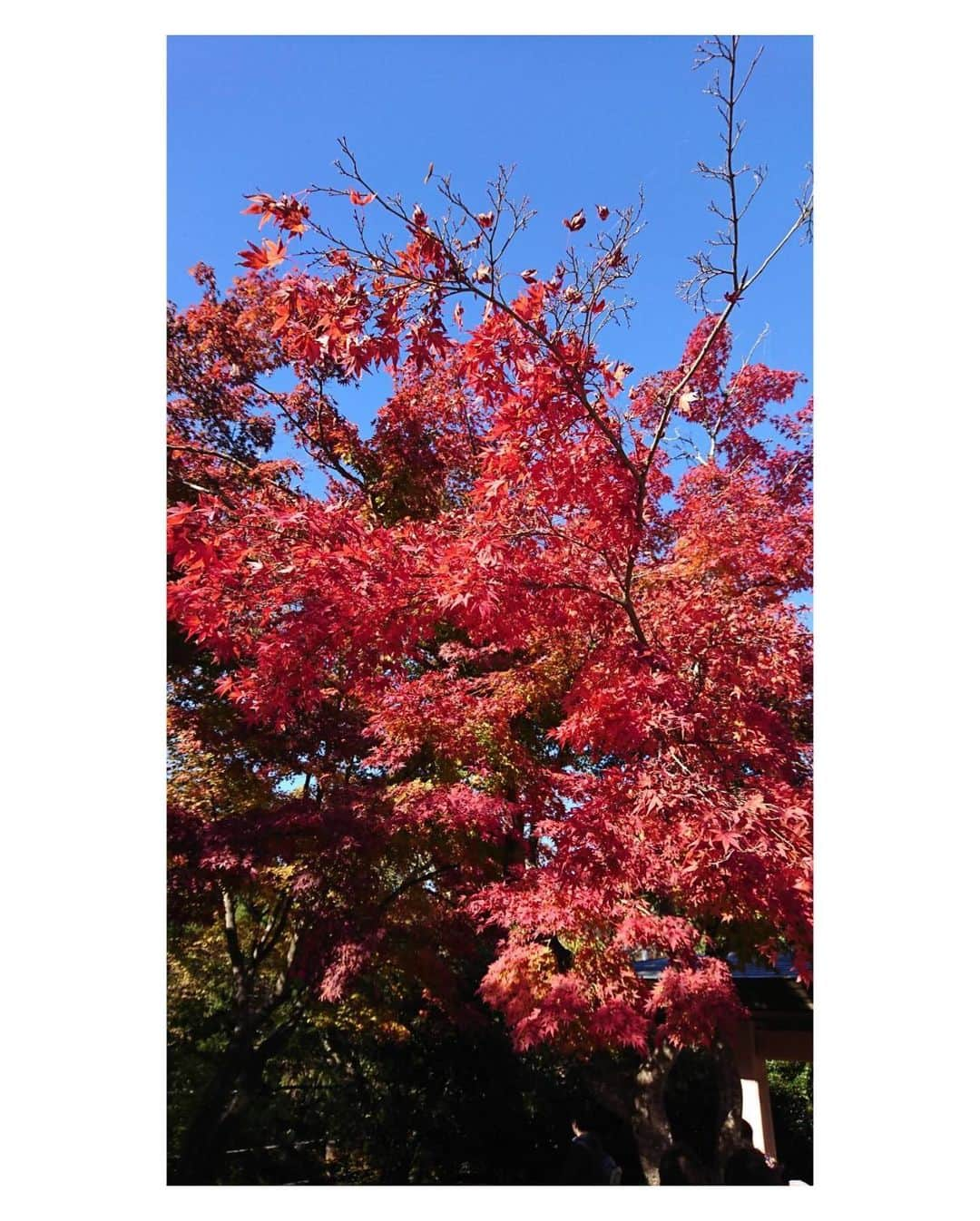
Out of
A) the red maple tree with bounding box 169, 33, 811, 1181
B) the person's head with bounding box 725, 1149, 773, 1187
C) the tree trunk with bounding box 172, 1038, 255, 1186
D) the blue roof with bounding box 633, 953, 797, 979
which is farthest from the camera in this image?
the blue roof with bounding box 633, 953, 797, 979

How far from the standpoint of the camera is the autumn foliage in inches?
87.4

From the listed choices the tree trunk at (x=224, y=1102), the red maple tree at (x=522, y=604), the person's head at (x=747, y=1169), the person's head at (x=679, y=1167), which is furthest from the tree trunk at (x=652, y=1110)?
the tree trunk at (x=224, y=1102)

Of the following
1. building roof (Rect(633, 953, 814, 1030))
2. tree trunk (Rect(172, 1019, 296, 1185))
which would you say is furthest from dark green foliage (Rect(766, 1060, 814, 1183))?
tree trunk (Rect(172, 1019, 296, 1185))

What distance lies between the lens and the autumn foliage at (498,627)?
87.4 inches

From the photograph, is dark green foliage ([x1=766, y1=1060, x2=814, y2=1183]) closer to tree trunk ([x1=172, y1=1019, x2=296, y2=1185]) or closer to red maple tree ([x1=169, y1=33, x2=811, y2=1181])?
red maple tree ([x1=169, y1=33, x2=811, y2=1181])

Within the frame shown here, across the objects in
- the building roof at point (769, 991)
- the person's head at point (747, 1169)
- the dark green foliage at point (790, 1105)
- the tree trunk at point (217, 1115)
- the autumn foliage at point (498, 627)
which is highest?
the autumn foliage at point (498, 627)

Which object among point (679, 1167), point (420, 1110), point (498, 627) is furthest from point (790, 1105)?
point (498, 627)

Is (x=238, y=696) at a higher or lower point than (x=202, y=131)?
lower

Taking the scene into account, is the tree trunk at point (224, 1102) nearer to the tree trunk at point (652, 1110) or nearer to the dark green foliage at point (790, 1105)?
the tree trunk at point (652, 1110)
